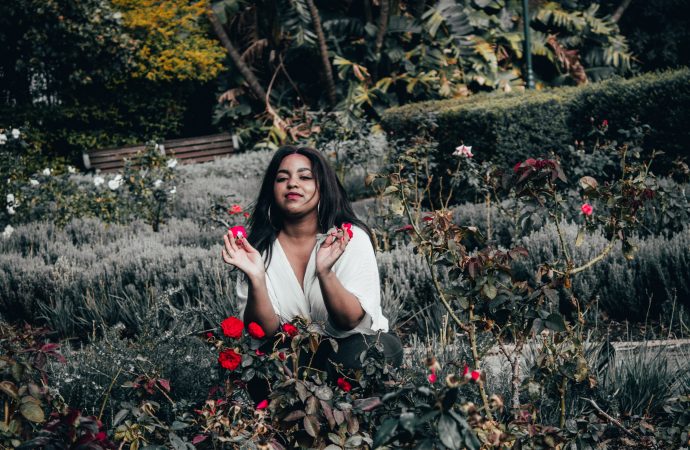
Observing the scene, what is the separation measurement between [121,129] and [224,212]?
7688 mm

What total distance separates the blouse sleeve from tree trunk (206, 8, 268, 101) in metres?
10.4

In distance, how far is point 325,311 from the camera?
2637 mm

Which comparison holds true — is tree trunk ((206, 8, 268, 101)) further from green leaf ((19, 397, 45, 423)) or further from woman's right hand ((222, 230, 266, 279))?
green leaf ((19, 397, 45, 423))

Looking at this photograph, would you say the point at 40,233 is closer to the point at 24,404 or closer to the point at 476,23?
the point at 24,404

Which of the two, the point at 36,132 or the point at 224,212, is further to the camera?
the point at 36,132

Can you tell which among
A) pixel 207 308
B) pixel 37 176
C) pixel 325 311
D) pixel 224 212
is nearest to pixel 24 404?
pixel 325 311

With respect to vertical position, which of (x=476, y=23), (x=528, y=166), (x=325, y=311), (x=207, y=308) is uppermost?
(x=476, y=23)

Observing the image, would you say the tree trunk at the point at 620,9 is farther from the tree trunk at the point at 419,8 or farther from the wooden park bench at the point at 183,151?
the wooden park bench at the point at 183,151

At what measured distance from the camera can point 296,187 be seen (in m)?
2.70

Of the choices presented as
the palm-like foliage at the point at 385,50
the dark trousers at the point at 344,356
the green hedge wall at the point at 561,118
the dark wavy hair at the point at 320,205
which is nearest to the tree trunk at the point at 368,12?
the palm-like foliage at the point at 385,50

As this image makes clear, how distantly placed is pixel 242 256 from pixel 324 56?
10412 millimetres

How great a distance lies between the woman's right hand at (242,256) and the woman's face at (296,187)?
357 mm

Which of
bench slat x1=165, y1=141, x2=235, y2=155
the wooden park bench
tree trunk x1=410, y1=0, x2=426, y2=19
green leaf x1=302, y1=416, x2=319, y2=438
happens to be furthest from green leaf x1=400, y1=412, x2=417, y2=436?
tree trunk x1=410, y1=0, x2=426, y2=19

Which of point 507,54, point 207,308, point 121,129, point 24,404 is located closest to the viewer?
point 24,404
